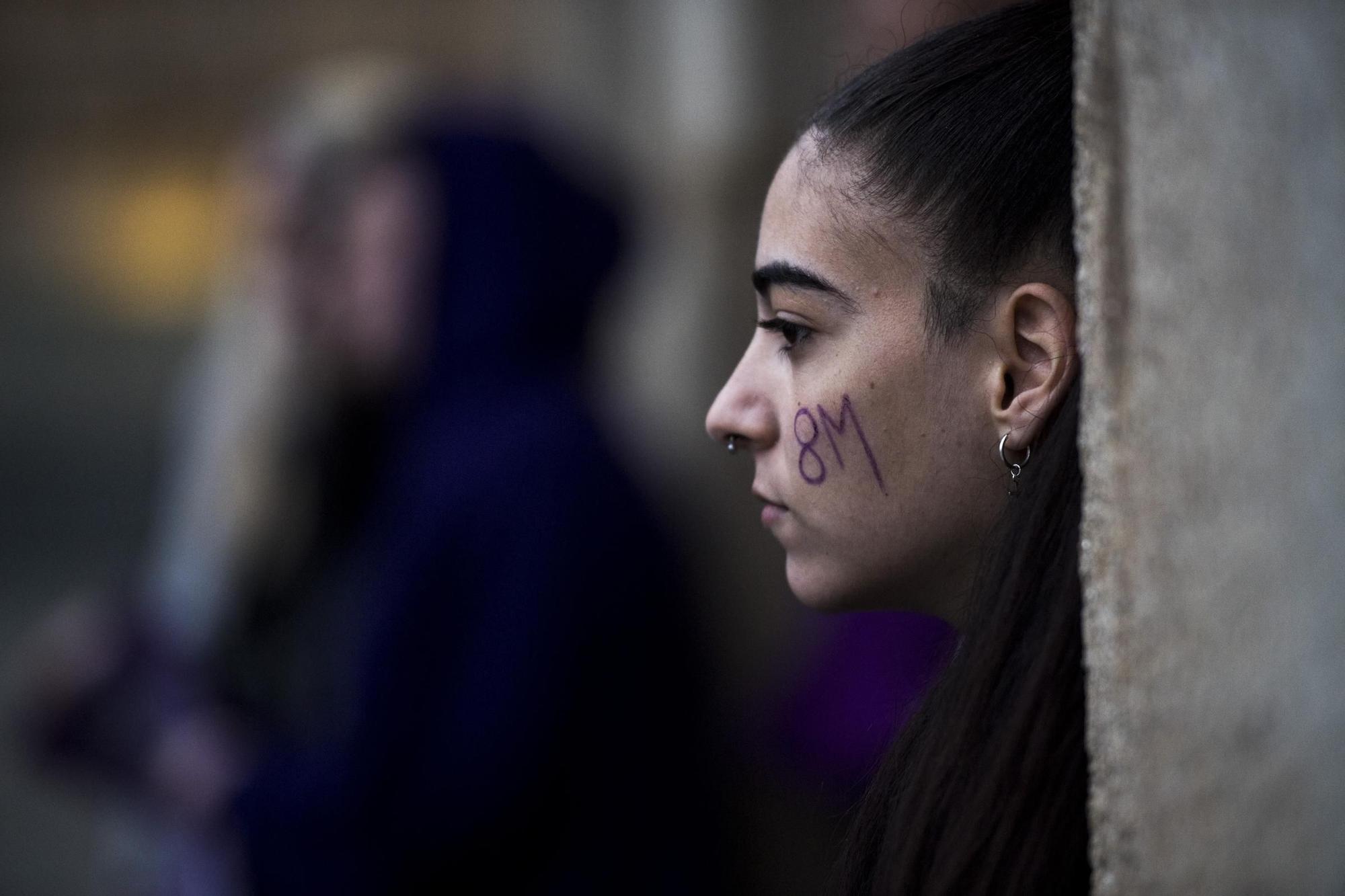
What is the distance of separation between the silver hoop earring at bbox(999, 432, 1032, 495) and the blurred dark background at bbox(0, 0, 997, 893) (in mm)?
894

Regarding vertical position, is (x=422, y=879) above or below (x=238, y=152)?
below

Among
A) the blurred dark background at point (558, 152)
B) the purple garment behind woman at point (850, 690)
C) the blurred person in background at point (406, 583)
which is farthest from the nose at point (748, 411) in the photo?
the purple garment behind woman at point (850, 690)

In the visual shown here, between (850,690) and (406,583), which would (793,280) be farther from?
(850,690)

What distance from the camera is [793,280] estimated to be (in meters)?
1.25

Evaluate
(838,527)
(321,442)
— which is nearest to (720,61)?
(321,442)

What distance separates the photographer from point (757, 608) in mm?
4094

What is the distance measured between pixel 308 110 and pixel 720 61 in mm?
1605

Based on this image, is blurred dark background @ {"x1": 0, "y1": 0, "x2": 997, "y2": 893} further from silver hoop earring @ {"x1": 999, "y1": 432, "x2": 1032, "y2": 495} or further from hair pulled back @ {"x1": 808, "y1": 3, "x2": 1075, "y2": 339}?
silver hoop earring @ {"x1": 999, "y1": 432, "x2": 1032, "y2": 495}

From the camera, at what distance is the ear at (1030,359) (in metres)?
1.15

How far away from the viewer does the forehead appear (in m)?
1.20

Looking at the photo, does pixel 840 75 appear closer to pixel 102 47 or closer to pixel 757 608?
pixel 757 608

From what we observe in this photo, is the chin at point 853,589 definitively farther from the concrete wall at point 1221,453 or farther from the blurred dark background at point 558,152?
the blurred dark background at point 558,152

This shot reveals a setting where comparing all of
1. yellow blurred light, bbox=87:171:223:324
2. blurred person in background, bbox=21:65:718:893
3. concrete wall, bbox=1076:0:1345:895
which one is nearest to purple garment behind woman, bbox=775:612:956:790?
blurred person in background, bbox=21:65:718:893

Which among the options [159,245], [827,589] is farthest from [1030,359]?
[159,245]
